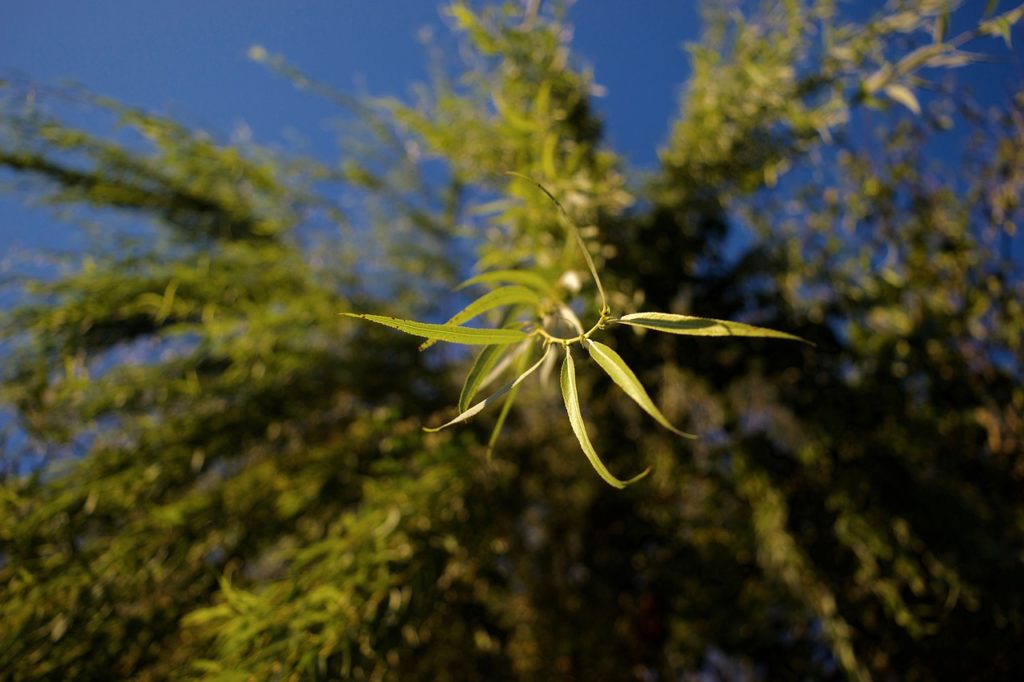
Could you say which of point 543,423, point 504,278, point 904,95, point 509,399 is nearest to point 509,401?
point 509,399

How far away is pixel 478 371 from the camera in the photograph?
296 millimetres

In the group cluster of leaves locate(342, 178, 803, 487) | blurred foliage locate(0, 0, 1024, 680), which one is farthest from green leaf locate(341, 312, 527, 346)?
blurred foliage locate(0, 0, 1024, 680)

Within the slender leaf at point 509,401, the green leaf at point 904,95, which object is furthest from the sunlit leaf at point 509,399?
the green leaf at point 904,95

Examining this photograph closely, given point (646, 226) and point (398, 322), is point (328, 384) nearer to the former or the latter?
point (646, 226)

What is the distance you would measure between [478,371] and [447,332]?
2.8 inches

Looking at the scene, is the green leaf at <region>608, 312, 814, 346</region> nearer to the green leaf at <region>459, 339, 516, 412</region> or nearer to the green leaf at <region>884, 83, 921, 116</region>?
the green leaf at <region>459, 339, 516, 412</region>

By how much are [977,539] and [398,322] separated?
99cm

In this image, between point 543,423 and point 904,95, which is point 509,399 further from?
point 543,423

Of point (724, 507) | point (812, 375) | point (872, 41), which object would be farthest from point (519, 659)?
point (872, 41)

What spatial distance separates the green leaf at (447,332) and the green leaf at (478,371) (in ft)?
0.12

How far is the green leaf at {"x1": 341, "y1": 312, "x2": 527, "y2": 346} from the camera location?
8.3 inches

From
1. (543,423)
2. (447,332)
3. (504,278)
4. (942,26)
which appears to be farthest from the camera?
(543,423)

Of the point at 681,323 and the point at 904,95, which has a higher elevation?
the point at 904,95

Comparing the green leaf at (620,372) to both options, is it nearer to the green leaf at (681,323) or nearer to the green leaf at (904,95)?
the green leaf at (681,323)
